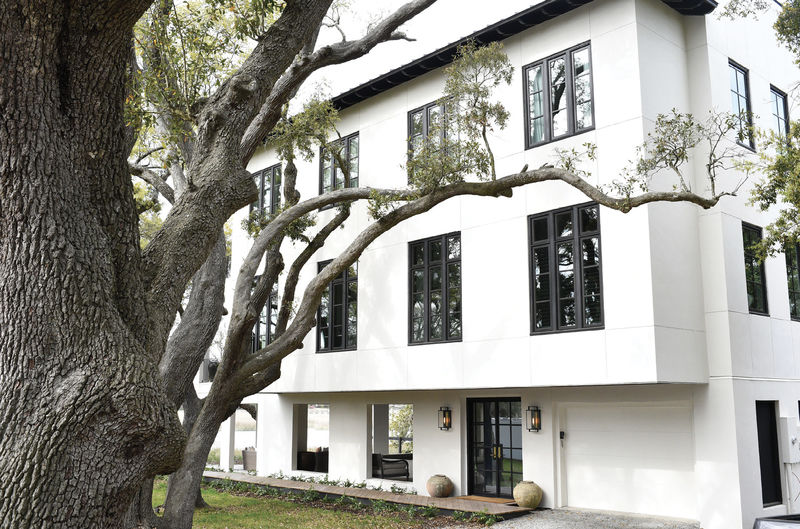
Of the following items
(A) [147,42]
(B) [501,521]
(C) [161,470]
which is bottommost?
(B) [501,521]

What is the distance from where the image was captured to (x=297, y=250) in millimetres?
18609

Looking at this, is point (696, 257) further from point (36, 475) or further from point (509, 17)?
point (36, 475)

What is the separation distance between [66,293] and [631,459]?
10.9 meters

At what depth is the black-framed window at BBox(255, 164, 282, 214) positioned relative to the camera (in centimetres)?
1992

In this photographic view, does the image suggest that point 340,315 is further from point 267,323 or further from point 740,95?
point 740,95

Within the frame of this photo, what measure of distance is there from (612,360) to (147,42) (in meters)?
8.61

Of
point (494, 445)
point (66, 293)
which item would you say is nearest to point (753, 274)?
point (494, 445)

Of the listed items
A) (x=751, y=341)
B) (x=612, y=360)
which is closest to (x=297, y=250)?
(x=612, y=360)

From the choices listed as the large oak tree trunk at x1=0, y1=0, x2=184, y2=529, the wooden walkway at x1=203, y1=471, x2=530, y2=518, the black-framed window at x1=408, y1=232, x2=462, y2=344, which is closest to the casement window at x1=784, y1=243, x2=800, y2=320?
the black-framed window at x1=408, y1=232, x2=462, y2=344

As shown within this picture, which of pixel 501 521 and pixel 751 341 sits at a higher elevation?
pixel 751 341

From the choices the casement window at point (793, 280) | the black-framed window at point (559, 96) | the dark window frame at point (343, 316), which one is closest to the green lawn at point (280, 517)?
the dark window frame at point (343, 316)

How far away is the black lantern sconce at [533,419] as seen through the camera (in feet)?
44.1

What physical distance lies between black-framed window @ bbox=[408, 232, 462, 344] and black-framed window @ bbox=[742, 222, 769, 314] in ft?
17.2

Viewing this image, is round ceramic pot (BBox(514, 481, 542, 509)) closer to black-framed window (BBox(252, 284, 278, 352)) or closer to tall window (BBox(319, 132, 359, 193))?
tall window (BBox(319, 132, 359, 193))
